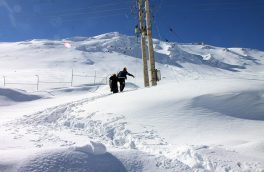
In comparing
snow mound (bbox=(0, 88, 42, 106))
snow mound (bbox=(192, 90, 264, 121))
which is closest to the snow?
snow mound (bbox=(192, 90, 264, 121))

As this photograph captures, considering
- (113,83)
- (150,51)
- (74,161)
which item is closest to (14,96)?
(113,83)

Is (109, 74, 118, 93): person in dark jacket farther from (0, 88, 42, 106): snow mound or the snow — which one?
(0, 88, 42, 106): snow mound

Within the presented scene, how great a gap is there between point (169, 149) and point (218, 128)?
244 cm

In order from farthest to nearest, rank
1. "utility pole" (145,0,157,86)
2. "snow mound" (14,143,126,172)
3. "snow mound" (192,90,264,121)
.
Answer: "utility pole" (145,0,157,86) < "snow mound" (192,90,264,121) < "snow mound" (14,143,126,172)

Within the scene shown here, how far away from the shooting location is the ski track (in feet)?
21.8

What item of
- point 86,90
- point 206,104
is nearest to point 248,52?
point 86,90

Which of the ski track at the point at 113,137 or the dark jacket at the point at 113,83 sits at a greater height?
the dark jacket at the point at 113,83

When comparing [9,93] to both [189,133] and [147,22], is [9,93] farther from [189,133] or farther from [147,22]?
[189,133]

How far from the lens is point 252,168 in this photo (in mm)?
6590

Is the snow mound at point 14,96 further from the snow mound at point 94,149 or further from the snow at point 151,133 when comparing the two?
the snow mound at point 94,149

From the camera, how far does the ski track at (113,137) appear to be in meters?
6.64

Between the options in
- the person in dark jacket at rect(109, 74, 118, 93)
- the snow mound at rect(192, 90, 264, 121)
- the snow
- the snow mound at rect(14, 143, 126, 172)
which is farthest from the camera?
the person in dark jacket at rect(109, 74, 118, 93)

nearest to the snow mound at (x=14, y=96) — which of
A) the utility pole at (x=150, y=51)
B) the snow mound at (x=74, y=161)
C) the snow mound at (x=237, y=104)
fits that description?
the utility pole at (x=150, y=51)

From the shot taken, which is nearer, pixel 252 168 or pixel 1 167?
pixel 1 167
